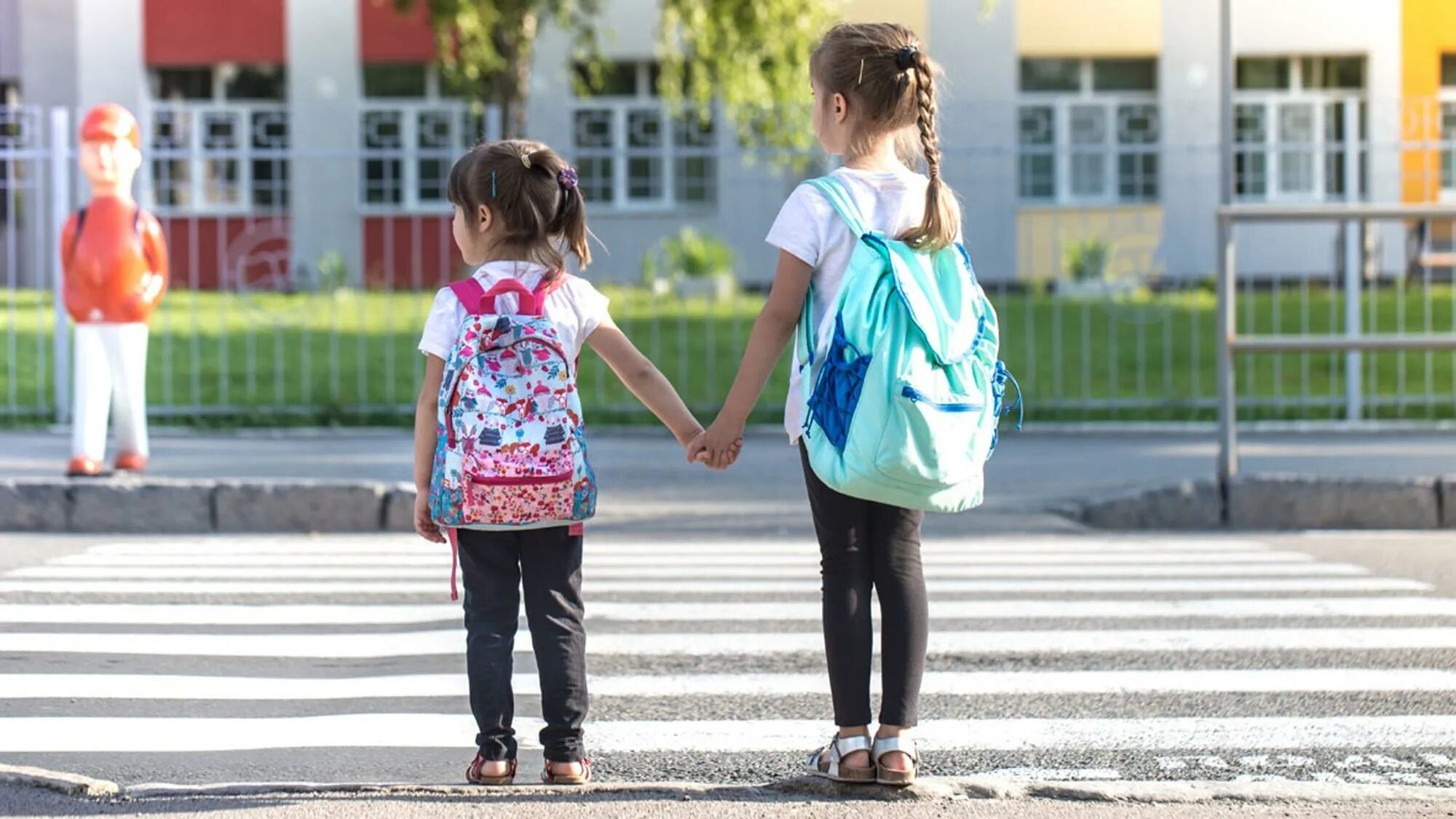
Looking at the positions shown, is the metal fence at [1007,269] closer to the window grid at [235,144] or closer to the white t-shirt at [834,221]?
the window grid at [235,144]

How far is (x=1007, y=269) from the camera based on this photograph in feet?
49.4

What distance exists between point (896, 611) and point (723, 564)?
3.97 m

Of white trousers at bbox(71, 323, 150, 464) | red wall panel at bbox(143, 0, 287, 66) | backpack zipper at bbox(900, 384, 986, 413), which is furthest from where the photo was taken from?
red wall panel at bbox(143, 0, 287, 66)

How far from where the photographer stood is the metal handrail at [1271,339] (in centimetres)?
902

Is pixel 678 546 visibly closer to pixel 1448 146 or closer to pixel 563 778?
pixel 563 778

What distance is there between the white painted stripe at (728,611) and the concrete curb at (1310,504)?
267 centimetres

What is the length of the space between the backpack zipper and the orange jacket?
599 cm

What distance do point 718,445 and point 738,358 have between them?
10.7 metres

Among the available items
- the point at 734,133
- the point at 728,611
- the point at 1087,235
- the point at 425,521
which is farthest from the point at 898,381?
the point at 734,133

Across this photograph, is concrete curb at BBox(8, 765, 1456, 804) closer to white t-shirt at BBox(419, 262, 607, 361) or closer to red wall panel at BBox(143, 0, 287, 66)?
white t-shirt at BBox(419, 262, 607, 361)

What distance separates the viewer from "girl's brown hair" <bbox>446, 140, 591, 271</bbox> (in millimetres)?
3893

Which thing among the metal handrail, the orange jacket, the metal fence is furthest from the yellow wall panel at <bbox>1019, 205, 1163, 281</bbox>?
Result: the orange jacket

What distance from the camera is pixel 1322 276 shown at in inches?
508

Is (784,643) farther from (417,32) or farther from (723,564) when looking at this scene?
(417,32)
